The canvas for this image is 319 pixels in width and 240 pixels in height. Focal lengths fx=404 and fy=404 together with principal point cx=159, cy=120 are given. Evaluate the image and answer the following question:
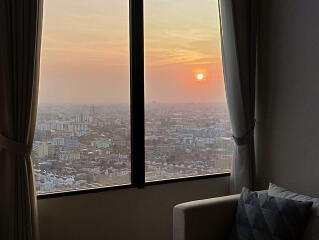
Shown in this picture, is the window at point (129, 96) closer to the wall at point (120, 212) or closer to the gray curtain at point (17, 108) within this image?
the wall at point (120, 212)

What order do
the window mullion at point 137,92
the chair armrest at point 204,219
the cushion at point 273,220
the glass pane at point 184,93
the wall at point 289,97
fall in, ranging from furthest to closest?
1. the glass pane at point 184,93
2. the window mullion at point 137,92
3. the wall at point 289,97
4. the chair armrest at point 204,219
5. the cushion at point 273,220

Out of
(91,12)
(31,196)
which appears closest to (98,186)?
(31,196)

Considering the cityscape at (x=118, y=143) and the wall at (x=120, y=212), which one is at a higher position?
the cityscape at (x=118, y=143)

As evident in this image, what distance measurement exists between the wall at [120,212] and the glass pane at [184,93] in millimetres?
129

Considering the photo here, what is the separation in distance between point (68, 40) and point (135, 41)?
0.50 m

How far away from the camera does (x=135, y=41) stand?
2.99 metres

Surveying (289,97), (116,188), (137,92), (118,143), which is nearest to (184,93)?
(137,92)

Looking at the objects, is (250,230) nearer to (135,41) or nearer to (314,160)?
(314,160)

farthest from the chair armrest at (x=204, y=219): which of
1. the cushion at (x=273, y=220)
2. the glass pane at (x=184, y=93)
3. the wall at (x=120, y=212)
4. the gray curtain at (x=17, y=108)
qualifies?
the gray curtain at (x=17, y=108)

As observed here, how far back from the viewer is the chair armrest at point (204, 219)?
8.11 feet

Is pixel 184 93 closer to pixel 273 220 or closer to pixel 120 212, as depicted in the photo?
pixel 120 212

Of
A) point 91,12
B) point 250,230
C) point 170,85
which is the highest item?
point 91,12

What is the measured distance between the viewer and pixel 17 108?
2.44 m

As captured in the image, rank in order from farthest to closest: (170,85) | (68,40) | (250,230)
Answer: (170,85) < (68,40) < (250,230)
